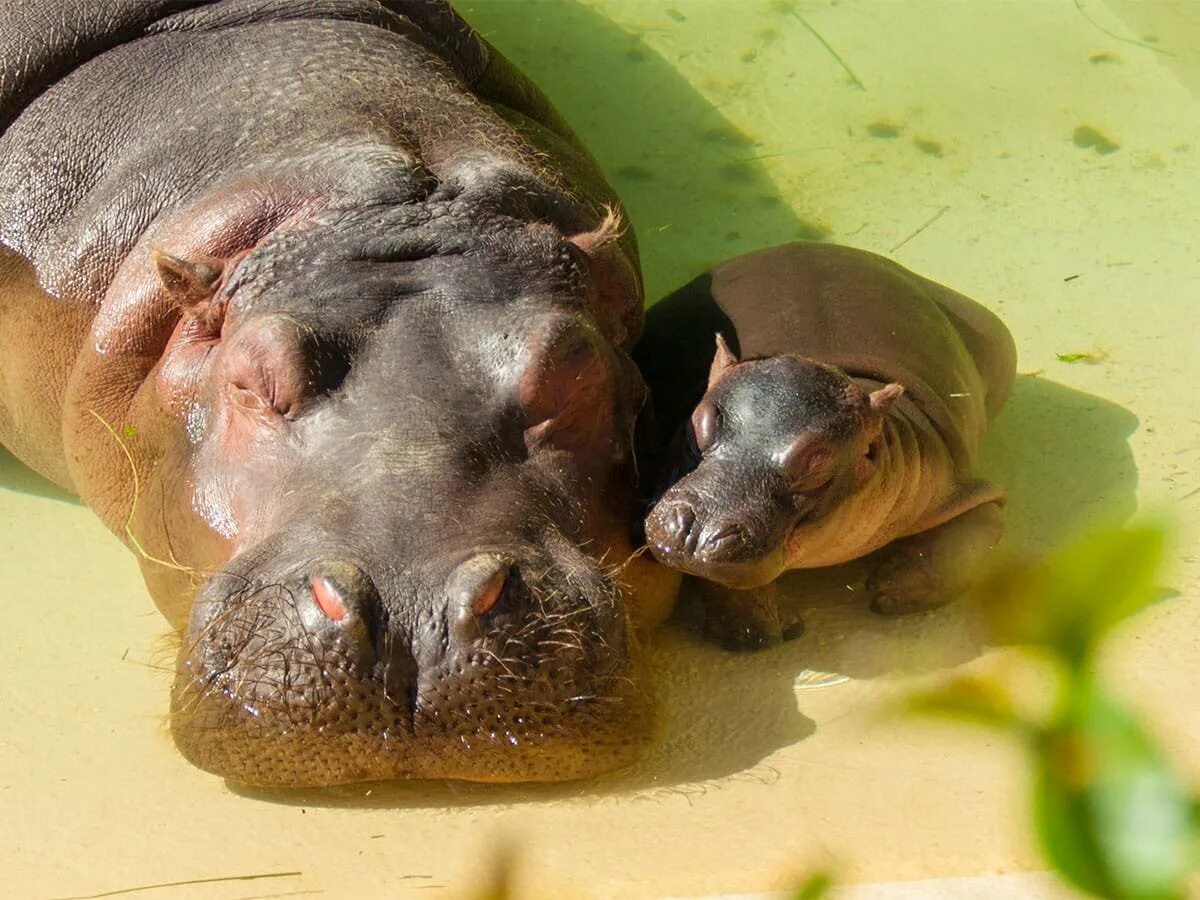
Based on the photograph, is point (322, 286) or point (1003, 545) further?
point (1003, 545)

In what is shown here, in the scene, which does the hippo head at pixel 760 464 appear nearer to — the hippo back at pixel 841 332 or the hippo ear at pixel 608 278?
the hippo ear at pixel 608 278

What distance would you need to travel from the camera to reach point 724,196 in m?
6.40

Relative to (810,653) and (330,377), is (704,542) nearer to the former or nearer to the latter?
(810,653)

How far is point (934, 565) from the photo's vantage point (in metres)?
4.04

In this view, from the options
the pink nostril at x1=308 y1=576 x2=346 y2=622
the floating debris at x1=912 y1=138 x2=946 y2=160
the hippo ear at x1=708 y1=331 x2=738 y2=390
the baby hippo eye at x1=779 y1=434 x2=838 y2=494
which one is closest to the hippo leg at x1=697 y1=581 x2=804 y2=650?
the baby hippo eye at x1=779 y1=434 x2=838 y2=494

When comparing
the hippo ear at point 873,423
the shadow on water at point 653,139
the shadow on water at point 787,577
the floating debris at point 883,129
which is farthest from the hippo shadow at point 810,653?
the floating debris at point 883,129

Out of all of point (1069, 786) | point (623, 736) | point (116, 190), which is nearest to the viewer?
point (1069, 786)

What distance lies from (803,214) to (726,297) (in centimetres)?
176

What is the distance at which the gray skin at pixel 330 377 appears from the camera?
114 inches

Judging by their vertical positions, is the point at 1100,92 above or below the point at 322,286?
below

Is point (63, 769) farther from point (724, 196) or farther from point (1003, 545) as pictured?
point (724, 196)

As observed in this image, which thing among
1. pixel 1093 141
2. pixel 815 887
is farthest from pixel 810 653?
pixel 1093 141

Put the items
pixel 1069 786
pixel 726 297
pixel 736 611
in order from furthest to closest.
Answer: pixel 726 297
pixel 736 611
pixel 1069 786

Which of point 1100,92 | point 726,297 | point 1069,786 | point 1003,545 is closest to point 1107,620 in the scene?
point 1069,786
